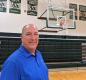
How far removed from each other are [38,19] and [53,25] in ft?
2.30

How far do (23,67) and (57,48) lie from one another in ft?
17.4

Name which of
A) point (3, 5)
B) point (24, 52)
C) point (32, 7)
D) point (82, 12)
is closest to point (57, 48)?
point (32, 7)

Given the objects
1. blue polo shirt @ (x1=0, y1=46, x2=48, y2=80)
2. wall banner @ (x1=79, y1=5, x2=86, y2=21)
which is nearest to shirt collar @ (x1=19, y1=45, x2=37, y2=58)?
blue polo shirt @ (x1=0, y1=46, x2=48, y2=80)

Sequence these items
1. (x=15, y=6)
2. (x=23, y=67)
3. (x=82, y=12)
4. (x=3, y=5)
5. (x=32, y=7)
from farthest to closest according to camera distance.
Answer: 1. (x=82, y=12)
2. (x=32, y=7)
3. (x=15, y=6)
4. (x=3, y=5)
5. (x=23, y=67)

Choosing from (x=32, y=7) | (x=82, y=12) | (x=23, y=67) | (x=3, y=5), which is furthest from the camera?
(x=82, y=12)

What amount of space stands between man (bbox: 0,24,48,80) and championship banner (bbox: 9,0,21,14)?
5.11 m

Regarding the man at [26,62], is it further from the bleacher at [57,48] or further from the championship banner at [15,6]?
the championship banner at [15,6]

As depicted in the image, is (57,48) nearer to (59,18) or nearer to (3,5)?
(59,18)

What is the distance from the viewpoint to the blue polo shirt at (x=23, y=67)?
A: 5.02ft

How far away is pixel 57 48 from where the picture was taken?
6863mm

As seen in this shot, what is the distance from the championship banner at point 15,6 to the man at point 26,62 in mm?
5110

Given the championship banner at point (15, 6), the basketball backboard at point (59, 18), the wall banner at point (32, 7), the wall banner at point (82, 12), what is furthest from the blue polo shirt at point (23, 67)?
the wall banner at point (82, 12)

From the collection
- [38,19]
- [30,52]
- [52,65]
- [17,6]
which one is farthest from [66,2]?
[30,52]

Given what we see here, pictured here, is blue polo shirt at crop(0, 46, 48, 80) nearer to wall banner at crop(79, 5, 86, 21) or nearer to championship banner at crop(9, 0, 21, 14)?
championship banner at crop(9, 0, 21, 14)
